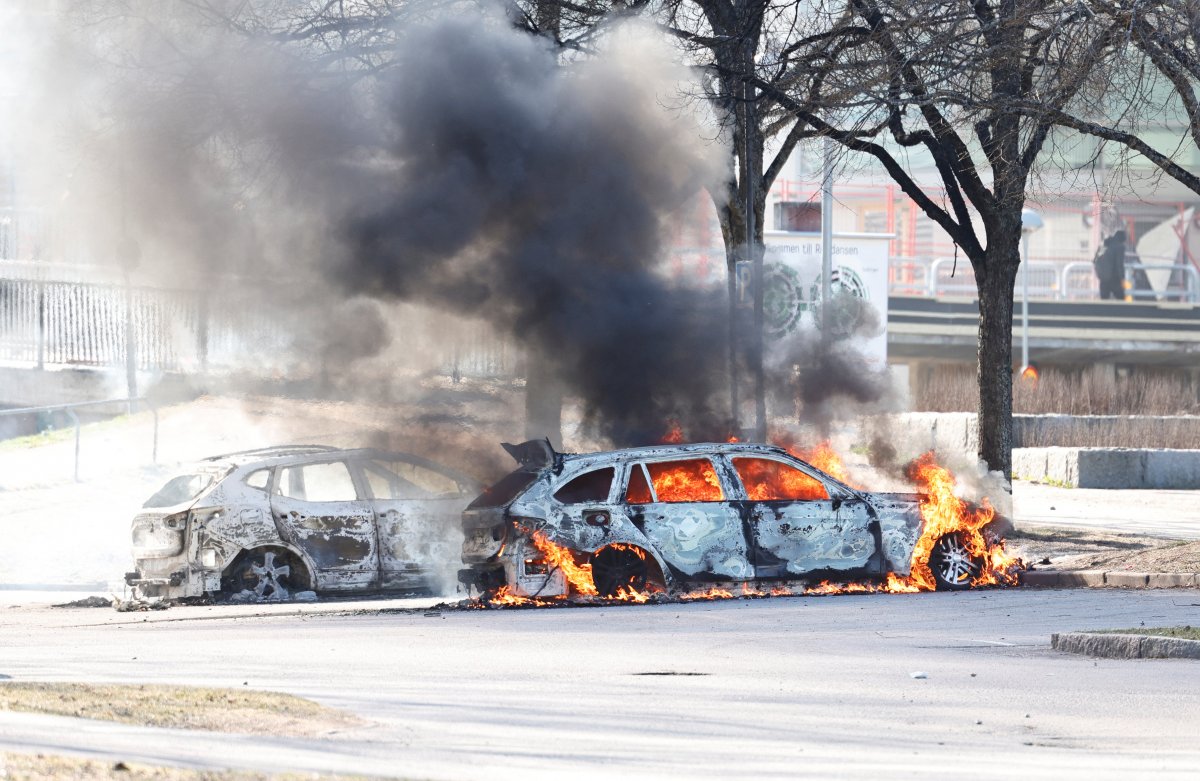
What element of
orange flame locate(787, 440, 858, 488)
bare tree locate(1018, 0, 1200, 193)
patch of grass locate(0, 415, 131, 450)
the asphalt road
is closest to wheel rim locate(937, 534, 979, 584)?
the asphalt road

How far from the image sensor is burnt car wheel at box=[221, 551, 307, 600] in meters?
12.3

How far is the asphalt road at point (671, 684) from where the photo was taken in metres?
6.04

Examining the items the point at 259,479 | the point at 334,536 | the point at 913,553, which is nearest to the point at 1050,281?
the point at 913,553

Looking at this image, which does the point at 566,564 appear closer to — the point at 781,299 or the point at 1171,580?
the point at 1171,580

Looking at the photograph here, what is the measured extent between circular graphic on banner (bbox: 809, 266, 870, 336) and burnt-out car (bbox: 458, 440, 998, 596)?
8.04m

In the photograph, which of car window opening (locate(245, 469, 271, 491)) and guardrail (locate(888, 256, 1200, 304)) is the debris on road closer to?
car window opening (locate(245, 469, 271, 491))

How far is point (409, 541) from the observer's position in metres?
12.7

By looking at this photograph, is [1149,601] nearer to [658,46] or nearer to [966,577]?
[966,577]

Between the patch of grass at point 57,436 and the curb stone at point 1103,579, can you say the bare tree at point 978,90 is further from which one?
the patch of grass at point 57,436

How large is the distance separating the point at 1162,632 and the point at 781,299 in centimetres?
1128

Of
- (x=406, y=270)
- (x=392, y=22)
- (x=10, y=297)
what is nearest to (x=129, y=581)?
(x=406, y=270)

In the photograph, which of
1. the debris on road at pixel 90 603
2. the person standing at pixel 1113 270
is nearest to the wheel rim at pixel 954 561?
the debris on road at pixel 90 603

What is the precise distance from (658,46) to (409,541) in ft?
22.9

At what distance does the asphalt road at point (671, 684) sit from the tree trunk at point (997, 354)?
4.31 m
